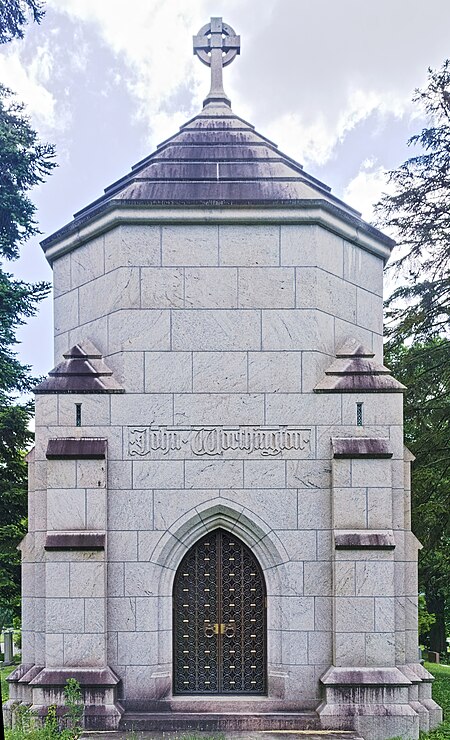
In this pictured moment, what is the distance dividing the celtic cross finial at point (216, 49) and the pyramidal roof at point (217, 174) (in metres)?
0.01

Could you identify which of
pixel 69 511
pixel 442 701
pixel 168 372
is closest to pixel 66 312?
pixel 168 372

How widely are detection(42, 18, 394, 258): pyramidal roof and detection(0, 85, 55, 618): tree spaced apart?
7017 mm

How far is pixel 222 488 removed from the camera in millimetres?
8172

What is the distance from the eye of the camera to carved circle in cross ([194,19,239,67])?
32.7 feet

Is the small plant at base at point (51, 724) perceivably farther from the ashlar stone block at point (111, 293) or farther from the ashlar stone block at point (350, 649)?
the ashlar stone block at point (111, 293)

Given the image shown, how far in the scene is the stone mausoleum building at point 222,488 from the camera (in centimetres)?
784

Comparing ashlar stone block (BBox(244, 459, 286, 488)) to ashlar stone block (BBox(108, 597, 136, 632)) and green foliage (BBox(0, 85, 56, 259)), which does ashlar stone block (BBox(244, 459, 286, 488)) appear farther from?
green foliage (BBox(0, 85, 56, 259))

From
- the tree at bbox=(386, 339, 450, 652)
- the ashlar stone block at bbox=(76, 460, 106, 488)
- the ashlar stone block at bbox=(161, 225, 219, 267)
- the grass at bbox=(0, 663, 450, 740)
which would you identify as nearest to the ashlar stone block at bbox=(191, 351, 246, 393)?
the ashlar stone block at bbox=(161, 225, 219, 267)

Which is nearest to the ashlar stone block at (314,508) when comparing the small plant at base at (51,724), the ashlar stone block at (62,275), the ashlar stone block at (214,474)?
the ashlar stone block at (214,474)

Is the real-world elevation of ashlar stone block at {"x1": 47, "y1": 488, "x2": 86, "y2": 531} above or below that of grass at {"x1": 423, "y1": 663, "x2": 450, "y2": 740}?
above

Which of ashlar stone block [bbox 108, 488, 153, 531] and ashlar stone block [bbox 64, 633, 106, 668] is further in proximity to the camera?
ashlar stone block [bbox 108, 488, 153, 531]

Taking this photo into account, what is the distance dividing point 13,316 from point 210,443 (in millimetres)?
9718

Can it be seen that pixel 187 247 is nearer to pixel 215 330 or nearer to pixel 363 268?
pixel 215 330

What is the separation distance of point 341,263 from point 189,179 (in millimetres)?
2241
